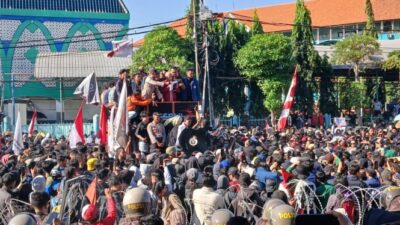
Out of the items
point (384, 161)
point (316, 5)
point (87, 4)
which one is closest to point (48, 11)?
point (87, 4)

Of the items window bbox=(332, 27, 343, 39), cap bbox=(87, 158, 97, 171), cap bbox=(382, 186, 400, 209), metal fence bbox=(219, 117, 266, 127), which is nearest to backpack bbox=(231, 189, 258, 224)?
cap bbox=(382, 186, 400, 209)

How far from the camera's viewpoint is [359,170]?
11305 mm

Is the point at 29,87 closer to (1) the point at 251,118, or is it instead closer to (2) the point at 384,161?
(1) the point at 251,118

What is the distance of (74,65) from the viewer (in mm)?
49844

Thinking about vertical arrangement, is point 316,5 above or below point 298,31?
above

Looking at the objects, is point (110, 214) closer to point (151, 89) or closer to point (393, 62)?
point (151, 89)

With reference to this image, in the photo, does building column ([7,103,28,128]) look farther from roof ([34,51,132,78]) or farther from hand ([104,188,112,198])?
hand ([104,188,112,198])

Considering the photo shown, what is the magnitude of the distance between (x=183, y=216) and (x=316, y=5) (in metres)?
81.5

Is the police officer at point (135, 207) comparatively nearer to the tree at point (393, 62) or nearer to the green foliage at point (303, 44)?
the green foliage at point (303, 44)

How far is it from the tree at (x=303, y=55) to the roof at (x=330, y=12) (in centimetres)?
3152

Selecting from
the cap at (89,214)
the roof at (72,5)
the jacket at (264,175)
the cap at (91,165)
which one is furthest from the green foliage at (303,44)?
the cap at (89,214)

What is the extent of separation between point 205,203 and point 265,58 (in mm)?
31847

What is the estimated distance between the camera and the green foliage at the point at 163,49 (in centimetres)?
4119

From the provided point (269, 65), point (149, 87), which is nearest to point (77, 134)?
point (149, 87)
